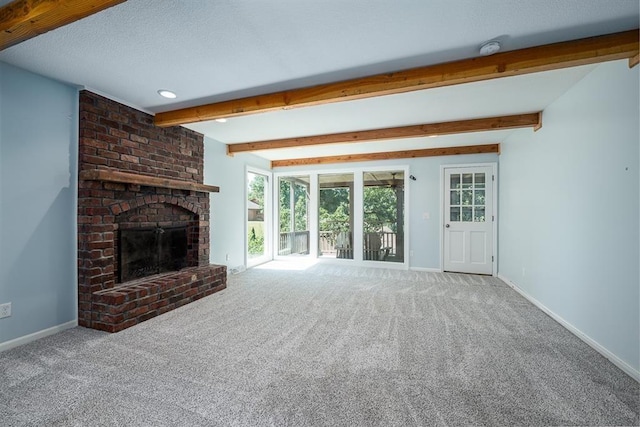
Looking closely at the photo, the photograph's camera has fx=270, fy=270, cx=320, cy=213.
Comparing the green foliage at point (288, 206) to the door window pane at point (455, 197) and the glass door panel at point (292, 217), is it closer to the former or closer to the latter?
the glass door panel at point (292, 217)

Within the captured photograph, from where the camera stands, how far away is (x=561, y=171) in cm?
273

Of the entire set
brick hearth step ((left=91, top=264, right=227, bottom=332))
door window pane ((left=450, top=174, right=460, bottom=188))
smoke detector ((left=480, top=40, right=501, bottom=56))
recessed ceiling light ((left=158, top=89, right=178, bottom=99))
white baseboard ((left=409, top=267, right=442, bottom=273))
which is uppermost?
recessed ceiling light ((left=158, top=89, right=178, bottom=99))

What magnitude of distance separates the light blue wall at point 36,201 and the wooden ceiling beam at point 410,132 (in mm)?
2468

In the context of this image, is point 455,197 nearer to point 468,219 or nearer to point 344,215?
point 468,219

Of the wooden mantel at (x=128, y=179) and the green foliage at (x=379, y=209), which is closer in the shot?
the wooden mantel at (x=128, y=179)

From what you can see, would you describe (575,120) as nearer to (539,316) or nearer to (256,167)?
(539,316)

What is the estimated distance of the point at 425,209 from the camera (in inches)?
205

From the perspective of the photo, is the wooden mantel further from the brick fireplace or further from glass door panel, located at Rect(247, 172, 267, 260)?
glass door panel, located at Rect(247, 172, 267, 260)

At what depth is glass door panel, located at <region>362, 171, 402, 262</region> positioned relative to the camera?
5.45m

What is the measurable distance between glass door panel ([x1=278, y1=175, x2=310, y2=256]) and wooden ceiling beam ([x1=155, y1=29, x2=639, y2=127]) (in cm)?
333

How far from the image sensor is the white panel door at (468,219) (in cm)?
484

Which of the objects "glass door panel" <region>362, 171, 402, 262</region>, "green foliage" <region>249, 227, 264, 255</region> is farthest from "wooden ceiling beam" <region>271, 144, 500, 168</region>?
"green foliage" <region>249, 227, 264, 255</region>

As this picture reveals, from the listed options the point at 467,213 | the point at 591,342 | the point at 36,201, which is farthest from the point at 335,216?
the point at 36,201

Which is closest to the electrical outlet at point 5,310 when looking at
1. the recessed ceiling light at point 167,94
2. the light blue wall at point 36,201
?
the light blue wall at point 36,201
